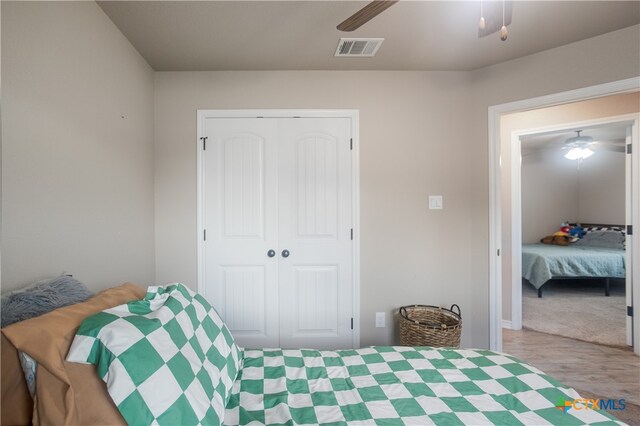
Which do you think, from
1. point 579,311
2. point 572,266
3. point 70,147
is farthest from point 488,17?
point 572,266

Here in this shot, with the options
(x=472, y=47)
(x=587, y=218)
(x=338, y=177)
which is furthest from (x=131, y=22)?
(x=587, y=218)

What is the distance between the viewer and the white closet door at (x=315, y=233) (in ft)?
7.73

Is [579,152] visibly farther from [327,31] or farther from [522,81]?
[327,31]

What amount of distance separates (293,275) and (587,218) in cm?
654

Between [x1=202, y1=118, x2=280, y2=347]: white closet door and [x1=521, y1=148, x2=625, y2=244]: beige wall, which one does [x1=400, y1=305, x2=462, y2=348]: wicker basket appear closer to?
[x1=202, y1=118, x2=280, y2=347]: white closet door

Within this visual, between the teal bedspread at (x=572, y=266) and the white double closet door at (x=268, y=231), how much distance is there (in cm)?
343

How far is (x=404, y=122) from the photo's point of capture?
7.92ft

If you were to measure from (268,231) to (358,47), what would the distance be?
160 centimetres

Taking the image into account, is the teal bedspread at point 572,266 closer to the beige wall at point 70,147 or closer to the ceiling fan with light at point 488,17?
the ceiling fan with light at point 488,17

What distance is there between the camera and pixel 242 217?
2.35m

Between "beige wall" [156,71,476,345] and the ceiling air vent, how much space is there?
276mm

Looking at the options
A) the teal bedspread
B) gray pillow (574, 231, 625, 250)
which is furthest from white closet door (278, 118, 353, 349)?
gray pillow (574, 231, 625, 250)

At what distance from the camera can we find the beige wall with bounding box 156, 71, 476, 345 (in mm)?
2342

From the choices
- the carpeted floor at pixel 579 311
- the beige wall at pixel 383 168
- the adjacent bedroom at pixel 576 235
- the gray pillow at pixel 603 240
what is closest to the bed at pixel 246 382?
the beige wall at pixel 383 168
